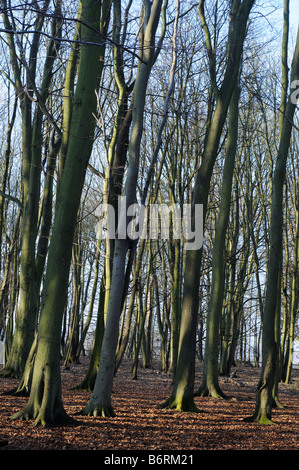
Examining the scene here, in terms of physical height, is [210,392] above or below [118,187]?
below

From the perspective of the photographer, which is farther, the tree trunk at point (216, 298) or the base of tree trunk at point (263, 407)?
the tree trunk at point (216, 298)

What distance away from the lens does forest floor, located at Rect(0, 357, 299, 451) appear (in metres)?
5.36

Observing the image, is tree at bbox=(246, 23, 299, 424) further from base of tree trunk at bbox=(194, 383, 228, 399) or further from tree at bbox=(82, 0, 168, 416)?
base of tree trunk at bbox=(194, 383, 228, 399)

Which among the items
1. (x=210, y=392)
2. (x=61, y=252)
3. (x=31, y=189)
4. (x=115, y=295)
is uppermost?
(x=31, y=189)

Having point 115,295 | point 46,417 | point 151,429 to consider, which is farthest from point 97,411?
point 115,295

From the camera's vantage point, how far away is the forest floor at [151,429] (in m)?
5.36

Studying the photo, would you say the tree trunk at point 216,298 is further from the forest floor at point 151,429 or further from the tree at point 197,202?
the tree at point 197,202

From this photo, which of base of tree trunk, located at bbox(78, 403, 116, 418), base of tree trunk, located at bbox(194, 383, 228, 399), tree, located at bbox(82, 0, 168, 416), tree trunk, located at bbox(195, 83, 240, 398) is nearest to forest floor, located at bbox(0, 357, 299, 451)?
base of tree trunk, located at bbox(78, 403, 116, 418)

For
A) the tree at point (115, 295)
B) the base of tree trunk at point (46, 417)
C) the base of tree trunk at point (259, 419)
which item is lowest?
the base of tree trunk at point (259, 419)

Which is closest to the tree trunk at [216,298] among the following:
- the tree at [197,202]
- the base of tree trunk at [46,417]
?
the tree at [197,202]

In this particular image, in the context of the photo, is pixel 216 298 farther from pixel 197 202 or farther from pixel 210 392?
pixel 197 202

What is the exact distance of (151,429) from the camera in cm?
649

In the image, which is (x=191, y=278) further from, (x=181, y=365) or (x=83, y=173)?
(x=83, y=173)

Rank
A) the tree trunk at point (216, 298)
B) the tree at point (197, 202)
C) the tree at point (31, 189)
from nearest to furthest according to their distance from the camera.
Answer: the tree at point (197, 202) → the tree at point (31, 189) → the tree trunk at point (216, 298)
